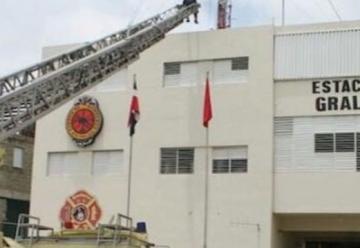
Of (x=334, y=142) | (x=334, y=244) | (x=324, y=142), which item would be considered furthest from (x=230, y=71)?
(x=334, y=244)

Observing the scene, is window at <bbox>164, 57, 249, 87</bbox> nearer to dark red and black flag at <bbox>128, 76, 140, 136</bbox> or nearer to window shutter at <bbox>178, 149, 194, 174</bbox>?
dark red and black flag at <bbox>128, 76, 140, 136</bbox>

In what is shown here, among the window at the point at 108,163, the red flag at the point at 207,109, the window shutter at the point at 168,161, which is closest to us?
the red flag at the point at 207,109

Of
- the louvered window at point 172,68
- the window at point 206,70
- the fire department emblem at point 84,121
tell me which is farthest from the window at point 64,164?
the louvered window at point 172,68

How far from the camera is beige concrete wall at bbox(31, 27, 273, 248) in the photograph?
34125 mm

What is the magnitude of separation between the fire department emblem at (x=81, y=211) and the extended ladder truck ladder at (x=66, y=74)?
23.5 ft

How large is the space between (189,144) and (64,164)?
5.99 meters

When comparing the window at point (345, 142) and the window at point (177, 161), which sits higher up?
the window at point (345, 142)

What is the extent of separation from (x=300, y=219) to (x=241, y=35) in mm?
7911

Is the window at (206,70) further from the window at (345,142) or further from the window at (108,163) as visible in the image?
the window at (345,142)

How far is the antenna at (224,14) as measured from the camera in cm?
3916

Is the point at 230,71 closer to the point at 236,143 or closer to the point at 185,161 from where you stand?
the point at 236,143

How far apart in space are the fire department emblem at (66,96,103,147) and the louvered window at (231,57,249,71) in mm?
6184

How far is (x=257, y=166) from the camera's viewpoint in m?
34.2

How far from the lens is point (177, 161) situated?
117 feet
